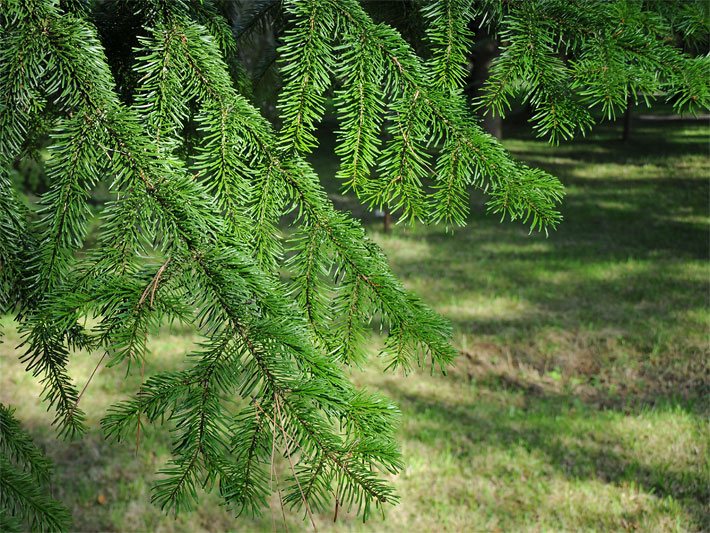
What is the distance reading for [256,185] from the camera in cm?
134

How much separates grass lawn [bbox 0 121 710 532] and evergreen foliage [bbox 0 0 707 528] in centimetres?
161

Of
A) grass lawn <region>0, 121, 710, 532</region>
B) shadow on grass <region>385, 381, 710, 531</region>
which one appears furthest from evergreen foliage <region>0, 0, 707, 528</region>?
shadow on grass <region>385, 381, 710, 531</region>

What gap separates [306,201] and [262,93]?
3.31 feet

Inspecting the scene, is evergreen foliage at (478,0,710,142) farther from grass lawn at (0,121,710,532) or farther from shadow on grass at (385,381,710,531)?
shadow on grass at (385,381,710,531)

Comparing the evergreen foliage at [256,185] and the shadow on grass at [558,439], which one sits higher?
the evergreen foliage at [256,185]

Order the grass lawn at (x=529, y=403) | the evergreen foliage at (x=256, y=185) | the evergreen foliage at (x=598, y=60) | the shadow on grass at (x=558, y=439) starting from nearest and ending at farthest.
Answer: the evergreen foliage at (x=256, y=185) < the evergreen foliage at (x=598, y=60) < the grass lawn at (x=529, y=403) < the shadow on grass at (x=558, y=439)

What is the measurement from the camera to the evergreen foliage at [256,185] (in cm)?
111

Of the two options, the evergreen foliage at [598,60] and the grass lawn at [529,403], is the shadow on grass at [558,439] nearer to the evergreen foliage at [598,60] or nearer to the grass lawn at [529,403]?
the grass lawn at [529,403]

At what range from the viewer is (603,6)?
1.33m

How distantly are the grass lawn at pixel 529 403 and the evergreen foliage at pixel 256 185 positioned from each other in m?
1.61

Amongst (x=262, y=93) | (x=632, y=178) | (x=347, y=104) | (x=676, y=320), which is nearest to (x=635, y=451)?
(x=676, y=320)

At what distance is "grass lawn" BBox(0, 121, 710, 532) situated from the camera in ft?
13.0

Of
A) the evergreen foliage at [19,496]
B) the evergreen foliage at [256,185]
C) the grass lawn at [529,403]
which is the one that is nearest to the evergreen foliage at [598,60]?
the evergreen foliage at [256,185]

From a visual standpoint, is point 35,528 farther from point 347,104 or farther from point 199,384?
point 347,104
